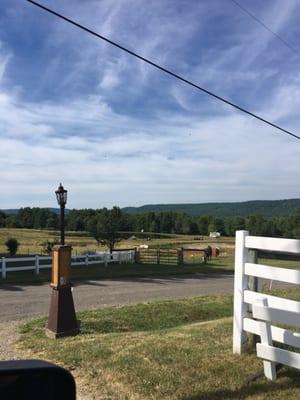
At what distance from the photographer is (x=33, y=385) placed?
1784 mm

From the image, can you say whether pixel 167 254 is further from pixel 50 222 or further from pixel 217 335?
pixel 50 222

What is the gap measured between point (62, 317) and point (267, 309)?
4.27 metres

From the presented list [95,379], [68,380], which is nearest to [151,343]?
[95,379]

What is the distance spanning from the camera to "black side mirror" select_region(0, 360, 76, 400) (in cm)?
178

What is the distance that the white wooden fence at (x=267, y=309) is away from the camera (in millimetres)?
5574

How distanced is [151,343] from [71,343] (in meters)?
1.34

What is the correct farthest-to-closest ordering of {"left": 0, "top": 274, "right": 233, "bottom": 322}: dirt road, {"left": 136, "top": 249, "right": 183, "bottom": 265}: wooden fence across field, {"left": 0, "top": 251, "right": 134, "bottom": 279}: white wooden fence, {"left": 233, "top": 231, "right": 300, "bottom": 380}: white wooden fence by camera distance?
1. {"left": 136, "top": 249, "right": 183, "bottom": 265}: wooden fence across field
2. {"left": 0, "top": 251, "right": 134, "bottom": 279}: white wooden fence
3. {"left": 0, "top": 274, "right": 233, "bottom": 322}: dirt road
4. {"left": 233, "top": 231, "right": 300, "bottom": 380}: white wooden fence

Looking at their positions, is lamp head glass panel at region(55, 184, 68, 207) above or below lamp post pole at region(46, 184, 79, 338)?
above

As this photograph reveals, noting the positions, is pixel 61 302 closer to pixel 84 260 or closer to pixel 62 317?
pixel 62 317

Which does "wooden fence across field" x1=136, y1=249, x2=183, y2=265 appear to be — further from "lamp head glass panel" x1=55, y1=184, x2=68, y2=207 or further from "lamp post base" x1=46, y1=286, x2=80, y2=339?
"lamp post base" x1=46, y1=286, x2=80, y2=339

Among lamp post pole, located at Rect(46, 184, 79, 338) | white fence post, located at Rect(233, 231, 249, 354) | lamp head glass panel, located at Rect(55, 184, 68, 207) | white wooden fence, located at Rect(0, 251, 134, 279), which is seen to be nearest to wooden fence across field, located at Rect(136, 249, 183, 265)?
white wooden fence, located at Rect(0, 251, 134, 279)

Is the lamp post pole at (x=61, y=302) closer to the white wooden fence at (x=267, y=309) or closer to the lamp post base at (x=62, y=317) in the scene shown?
the lamp post base at (x=62, y=317)

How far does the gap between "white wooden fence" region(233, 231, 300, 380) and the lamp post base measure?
11.2 feet

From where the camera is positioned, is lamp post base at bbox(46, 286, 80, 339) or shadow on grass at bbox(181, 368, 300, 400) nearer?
shadow on grass at bbox(181, 368, 300, 400)
